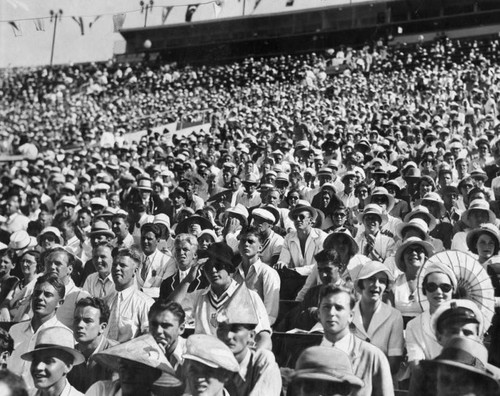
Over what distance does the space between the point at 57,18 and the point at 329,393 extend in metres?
24.6

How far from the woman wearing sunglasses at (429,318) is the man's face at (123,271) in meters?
2.25

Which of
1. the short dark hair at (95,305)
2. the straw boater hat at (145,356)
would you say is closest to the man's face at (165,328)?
the straw boater hat at (145,356)

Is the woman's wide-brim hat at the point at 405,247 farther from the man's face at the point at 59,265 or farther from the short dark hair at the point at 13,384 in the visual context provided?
the short dark hair at the point at 13,384

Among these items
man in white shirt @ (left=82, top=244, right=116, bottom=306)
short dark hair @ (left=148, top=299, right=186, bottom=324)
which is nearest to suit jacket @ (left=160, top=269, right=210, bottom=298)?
man in white shirt @ (left=82, top=244, right=116, bottom=306)

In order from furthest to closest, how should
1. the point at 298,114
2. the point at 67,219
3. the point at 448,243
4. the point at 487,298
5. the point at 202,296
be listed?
the point at 298,114
the point at 67,219
the point at 448,243
the point at 202,296
the point at 487,298

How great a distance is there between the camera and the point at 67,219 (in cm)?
965

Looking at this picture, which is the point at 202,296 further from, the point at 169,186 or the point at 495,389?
the point at 169,186

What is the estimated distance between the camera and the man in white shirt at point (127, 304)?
5574mm

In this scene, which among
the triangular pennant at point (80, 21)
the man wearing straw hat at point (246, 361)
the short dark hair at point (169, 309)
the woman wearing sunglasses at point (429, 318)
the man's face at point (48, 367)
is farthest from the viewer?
the triangular pennant at point (80, 21)

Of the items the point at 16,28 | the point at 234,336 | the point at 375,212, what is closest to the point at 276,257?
the point at 375,212

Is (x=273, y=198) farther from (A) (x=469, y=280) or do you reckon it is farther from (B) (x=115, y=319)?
(A) (x=469, y=280)

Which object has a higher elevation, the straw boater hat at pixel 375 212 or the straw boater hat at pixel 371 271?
the straw boater hat at pixel 375 212

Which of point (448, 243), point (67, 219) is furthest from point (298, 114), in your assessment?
point (448, 243)

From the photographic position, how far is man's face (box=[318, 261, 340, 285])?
5453 millimetres
